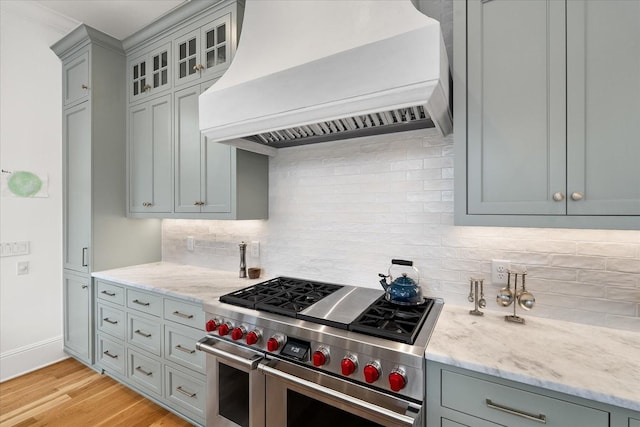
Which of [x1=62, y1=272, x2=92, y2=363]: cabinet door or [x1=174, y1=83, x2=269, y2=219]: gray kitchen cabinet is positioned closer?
[x1=174, y1=83, x2=269, y2=219]: gray kitchen cabinet

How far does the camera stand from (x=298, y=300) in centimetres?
170

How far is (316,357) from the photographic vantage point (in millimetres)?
1292

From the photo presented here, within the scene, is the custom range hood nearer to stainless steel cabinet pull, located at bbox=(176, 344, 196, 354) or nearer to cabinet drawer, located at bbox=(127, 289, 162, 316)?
cabinet drawer, located at bbox=(127, 289, 162, 316)

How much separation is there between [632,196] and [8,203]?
402 centimetres

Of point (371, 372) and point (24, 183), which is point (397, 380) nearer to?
point (371, 372)

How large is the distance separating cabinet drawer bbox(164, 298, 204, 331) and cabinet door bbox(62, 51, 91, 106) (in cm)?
197

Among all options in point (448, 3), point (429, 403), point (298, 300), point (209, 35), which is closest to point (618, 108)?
point (448, 3)

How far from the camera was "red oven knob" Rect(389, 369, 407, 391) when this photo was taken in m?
1.12

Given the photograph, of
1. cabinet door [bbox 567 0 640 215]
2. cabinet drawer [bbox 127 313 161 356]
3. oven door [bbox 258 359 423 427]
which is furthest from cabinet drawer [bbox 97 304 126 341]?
cabinet door [bbox 567 0 640 215]

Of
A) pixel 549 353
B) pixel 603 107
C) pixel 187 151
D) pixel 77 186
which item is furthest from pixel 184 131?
pixel 549 353

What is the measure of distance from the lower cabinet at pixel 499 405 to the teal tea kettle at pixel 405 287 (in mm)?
436

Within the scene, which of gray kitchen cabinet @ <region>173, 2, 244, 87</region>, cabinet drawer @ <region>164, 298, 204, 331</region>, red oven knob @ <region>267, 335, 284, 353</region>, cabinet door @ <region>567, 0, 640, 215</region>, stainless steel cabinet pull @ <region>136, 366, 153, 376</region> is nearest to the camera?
cabinet door @ <region>567, 0, 640, 215</region>

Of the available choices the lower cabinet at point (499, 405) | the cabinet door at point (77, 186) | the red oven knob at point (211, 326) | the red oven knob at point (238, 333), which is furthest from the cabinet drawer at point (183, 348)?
the lower cabinet at point (499, 405)

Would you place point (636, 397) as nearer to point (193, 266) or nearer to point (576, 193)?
point (576, 193)
